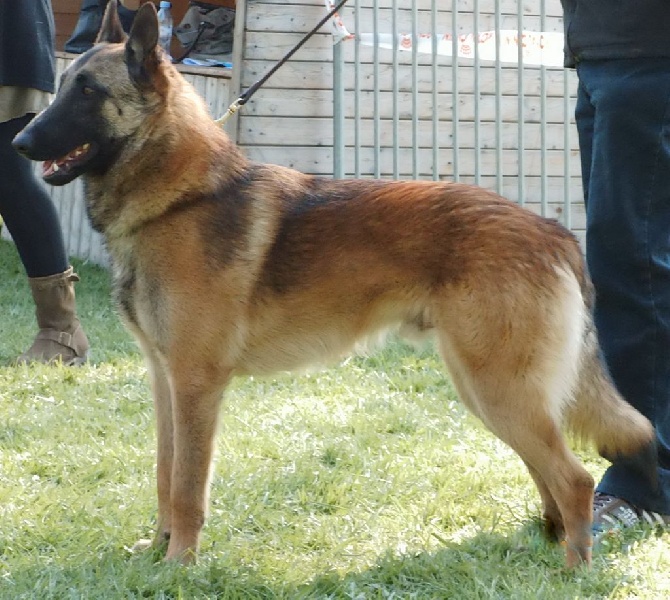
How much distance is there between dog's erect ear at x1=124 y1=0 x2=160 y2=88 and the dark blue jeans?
1.38 metres

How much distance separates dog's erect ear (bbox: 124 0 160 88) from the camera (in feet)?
9.45

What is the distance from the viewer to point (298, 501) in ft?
10.6

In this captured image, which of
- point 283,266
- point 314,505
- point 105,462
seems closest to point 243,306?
point 283,266

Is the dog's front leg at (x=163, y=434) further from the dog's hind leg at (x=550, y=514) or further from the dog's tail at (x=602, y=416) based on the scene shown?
the dog's tail at (x=602, y=416)

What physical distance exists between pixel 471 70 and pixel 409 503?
510cm

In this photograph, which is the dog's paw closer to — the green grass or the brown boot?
the green grass

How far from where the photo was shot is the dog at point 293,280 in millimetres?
2713

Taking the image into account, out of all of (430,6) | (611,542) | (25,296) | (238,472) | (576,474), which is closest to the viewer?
(576,474)

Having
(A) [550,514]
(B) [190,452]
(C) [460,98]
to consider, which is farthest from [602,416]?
(C) [460,98]

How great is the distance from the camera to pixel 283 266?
9.48 ft

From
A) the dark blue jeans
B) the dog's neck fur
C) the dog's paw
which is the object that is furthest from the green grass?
the dog's neck fur

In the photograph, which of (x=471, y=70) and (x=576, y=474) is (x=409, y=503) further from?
(x=471, y=70)

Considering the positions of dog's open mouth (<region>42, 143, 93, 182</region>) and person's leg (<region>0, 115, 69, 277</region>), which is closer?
dog's open mouth (<region>42, 143, 93, 182</region>)

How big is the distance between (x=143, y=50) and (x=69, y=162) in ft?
1.33
